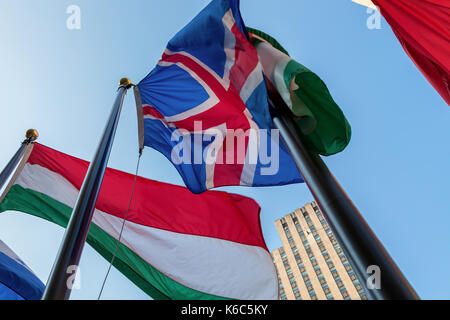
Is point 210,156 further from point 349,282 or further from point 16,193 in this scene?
point 349,282

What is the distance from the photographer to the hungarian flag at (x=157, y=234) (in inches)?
219

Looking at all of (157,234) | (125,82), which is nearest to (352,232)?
(157,234)

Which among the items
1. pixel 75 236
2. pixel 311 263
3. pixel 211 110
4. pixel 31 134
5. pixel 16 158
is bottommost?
pixel 75 236

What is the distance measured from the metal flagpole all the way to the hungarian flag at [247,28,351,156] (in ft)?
1.30

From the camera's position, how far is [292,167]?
4.85 m

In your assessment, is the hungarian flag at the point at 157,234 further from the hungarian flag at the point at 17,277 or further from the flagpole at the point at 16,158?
the hungarian flag at the point at 17,277

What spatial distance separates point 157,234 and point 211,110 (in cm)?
229

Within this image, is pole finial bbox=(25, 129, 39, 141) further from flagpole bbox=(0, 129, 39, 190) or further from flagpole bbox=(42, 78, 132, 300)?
flagpole bbox=(42, 78, 132, 300)

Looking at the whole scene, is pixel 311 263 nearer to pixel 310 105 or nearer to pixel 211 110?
pixel 211 110

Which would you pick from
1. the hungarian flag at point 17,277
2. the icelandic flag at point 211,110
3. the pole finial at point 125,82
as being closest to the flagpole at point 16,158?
the hungarian flag at point 17,277

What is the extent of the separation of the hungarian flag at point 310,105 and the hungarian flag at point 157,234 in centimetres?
331

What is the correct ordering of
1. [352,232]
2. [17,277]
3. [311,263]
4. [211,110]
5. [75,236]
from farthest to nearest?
[311,263] → [211,110] → [17,277] → [75,236] → [352,232]

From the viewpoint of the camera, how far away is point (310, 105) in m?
3.41
